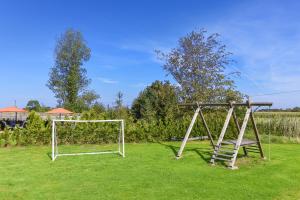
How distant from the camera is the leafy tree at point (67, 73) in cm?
2884

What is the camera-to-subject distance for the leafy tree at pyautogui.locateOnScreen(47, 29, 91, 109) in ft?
94.6

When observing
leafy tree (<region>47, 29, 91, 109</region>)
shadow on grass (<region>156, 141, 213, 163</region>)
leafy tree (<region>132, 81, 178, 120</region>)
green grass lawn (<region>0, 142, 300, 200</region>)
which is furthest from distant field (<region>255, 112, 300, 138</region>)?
leafy tree (<region>47, 29, 91, 109</region>)

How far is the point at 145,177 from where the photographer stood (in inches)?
284

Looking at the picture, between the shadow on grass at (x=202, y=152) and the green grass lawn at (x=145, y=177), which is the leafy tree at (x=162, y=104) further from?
the green grass lawn at (x=145, y=177)

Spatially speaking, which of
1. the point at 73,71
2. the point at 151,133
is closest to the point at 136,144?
the point at 151,133

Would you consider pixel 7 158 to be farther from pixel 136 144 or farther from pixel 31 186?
pixel 136 144

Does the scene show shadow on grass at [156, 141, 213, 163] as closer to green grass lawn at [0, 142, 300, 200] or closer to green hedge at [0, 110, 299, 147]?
green grass lawn at [0, 142, 300, 200]

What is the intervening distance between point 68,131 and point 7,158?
3.53m

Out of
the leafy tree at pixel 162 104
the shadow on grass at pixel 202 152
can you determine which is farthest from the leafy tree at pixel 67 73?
the shadow on grass at pixel 202 152

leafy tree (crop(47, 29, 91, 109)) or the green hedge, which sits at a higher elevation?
leafy tree (crop(47, 29, 91, 109))

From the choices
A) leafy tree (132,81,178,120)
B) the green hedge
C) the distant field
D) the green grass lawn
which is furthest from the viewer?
leafy tree (132,81,178,120)

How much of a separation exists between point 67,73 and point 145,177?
23.3 m

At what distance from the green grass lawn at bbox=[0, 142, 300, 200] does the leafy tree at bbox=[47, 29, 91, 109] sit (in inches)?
741

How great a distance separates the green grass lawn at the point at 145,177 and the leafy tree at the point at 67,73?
61.8ft
